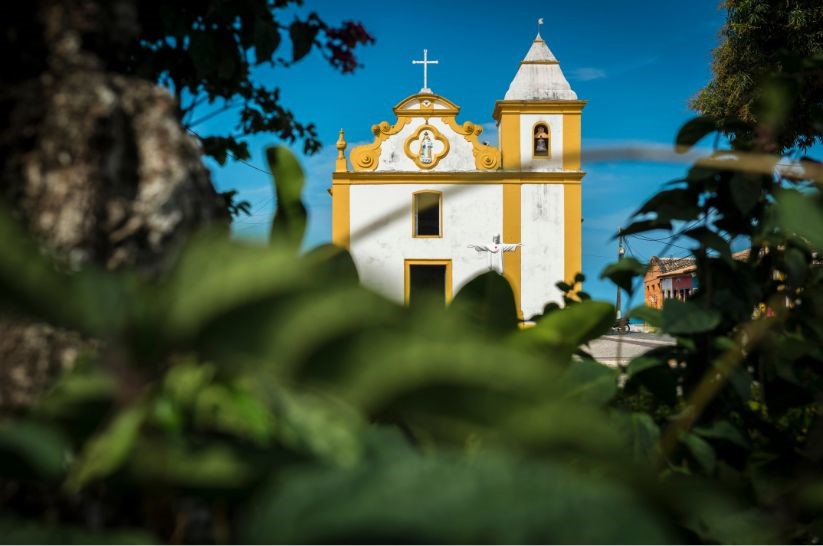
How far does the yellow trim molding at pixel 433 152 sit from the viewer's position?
12.7 meters

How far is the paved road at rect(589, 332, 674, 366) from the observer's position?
48 cm

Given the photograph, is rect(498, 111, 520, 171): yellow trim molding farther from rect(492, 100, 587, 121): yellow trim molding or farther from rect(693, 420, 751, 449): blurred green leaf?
rect(693, 420, 751, 449): blurred green leaf

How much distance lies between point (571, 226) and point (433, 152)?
3050 millimetres

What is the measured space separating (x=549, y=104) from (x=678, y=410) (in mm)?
12213

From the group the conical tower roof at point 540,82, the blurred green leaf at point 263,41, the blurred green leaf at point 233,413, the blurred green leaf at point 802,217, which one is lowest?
the blurred green leaf at point 233,413

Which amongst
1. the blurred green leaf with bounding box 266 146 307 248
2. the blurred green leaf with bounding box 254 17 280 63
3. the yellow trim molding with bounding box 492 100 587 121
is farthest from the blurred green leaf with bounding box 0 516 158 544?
the yellow trim molding with bounding box 492 100 587 121

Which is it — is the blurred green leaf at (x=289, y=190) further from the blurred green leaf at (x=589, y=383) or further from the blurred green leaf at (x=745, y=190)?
the blurred green leaf at (x=745, y=190)

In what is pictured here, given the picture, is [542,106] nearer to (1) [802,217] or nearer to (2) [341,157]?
(2) [341,157]

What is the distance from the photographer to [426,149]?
42.1 ft

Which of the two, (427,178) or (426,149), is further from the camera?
(426,149)

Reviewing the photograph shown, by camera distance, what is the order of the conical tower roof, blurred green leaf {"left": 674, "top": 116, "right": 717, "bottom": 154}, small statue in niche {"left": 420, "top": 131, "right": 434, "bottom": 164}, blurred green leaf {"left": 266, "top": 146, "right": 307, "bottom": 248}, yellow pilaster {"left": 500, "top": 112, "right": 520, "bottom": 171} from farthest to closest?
small statue in niche {"left": 420, "top": 131, "right": 434, "bottom": 164} < the conical tower roof < yellow pilaster {"left": 500, "top": 112, "right": 520, "bottom": 171} < blurred green leaf {"left": 674, "top": 116, "right": 717, "bottom": 154} < blurred green leaf {"left": 266, "top": 146, "right": 307, "bottom": 248}

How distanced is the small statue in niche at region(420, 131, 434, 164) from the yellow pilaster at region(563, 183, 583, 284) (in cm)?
269

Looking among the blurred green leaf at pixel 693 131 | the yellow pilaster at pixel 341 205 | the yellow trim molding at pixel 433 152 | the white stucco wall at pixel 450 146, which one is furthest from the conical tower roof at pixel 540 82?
the blurred green leaf at pixel 693 131

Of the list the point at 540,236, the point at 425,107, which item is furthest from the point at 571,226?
the point at 425,107
